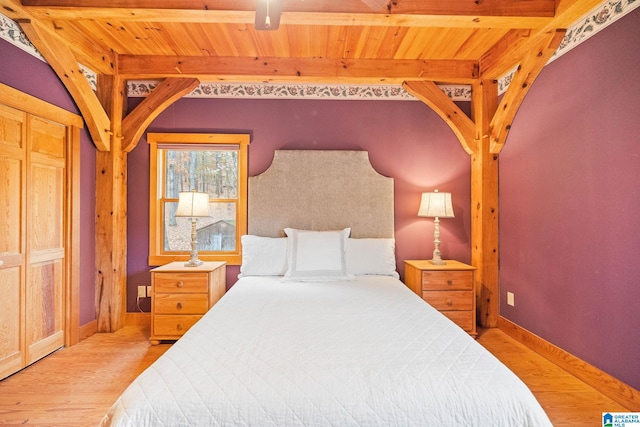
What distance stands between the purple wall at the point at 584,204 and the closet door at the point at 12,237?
3.85m

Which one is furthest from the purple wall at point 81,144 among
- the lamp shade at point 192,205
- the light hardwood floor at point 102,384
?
the lamp shade at point 192,205

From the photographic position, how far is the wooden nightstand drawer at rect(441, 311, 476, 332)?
9.80 feet

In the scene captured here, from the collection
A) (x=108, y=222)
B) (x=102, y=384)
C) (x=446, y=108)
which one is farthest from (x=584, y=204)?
(x=108, y=222)

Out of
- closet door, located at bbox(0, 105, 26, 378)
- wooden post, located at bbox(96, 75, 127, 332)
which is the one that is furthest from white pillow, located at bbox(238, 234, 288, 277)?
closet door, located at bbox(0, 105, 26, 378)

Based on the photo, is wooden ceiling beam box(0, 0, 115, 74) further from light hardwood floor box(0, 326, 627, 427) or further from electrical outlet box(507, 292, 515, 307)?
electrical outlet box(507, 292, 515, 307)

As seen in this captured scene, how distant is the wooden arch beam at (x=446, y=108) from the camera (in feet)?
10.7

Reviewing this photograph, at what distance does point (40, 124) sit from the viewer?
8.46 feet

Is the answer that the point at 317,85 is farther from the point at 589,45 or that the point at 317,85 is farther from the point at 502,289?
the point at 502,289

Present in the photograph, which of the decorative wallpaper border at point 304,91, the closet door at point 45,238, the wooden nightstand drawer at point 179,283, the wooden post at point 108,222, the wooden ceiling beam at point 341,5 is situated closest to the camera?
the wooden ceiling beam at point 341,5

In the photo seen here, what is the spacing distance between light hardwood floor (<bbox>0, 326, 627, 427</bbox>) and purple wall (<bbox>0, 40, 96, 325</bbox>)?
434 mm

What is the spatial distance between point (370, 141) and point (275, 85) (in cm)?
110

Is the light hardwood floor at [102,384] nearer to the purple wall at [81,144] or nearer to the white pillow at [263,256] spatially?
the purple wall at [81,144]

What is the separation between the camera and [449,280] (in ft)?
9.87

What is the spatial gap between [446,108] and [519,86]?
649 mm
